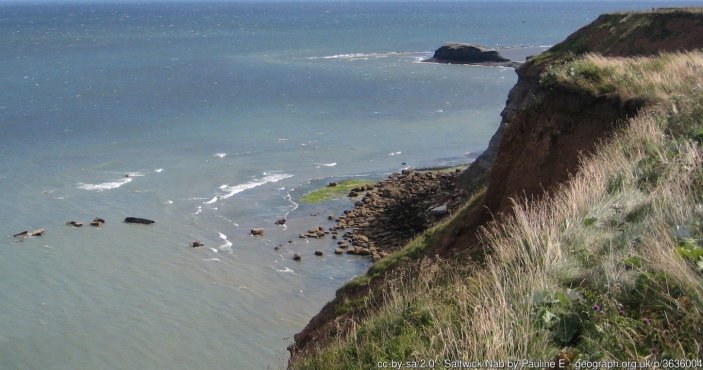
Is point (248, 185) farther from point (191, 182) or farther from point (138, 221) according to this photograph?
point (138, 221)

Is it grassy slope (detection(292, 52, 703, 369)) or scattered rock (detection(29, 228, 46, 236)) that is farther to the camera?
scattered rock (detection(29, 228, 46, 236))

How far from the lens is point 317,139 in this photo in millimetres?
48906

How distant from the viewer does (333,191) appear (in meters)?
37.7

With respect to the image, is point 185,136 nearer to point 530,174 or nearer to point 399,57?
point 530,174

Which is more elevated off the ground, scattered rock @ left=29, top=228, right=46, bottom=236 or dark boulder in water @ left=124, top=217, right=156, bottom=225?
dark boulder in water @ left=124, top=217, right=156, bottom=225

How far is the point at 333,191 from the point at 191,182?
709 cm

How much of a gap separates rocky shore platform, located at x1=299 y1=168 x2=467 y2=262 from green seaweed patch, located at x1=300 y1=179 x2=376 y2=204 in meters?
0.73

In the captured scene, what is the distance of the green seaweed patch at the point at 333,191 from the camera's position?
3656 centimetres

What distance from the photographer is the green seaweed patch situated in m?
36.6

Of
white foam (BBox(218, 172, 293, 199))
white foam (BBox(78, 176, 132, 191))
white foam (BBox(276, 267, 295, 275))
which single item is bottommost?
white foam (BBox(276, 267, 295, 275))

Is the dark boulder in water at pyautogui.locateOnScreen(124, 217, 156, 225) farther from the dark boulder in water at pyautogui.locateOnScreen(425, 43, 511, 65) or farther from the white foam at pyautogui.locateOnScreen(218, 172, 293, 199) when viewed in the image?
the dark boulder in water at pyautogui.locateOnScreen(425, 43, 511, 65)

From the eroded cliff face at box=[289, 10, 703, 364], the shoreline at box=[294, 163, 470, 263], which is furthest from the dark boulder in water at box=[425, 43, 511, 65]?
the eroded cliff face at box=[289, 10, 703, 364]

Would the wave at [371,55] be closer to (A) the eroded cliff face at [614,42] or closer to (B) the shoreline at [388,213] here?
(A) the eroded cliff face at [614,42]

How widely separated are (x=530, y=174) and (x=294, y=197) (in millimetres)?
18963
